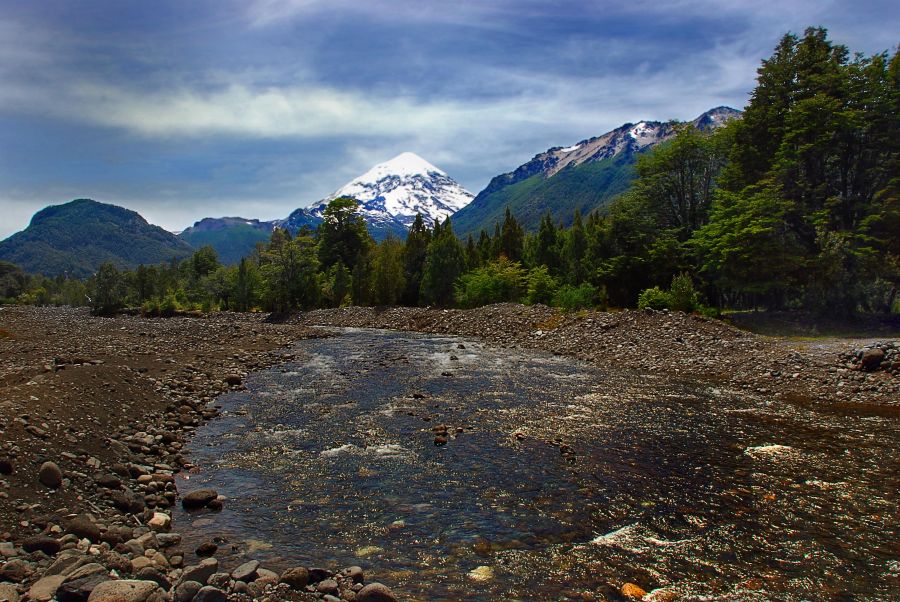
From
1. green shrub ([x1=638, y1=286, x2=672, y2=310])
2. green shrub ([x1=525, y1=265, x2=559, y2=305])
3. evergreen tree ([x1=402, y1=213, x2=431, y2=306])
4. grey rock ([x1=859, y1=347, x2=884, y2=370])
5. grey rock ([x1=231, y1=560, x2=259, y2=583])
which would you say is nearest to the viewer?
grey rock ([x1=231, y1=560, x2=259, y2=583])

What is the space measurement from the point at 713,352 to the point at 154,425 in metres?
24.2

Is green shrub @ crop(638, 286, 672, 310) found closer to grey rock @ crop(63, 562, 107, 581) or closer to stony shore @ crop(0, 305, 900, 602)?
stony shore @ crop(0, 305, 900, 602)

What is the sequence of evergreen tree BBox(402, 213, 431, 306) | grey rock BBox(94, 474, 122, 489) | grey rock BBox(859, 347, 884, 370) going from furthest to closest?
evergreen tree BBox(402, 213, 431, 306) → grey rock BBox(859, 347, 884, 370) → grey rock BBox(94, 474, 122, 489)

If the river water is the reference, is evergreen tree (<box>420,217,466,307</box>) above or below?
above

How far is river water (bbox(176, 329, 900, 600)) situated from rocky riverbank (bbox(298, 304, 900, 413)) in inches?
103

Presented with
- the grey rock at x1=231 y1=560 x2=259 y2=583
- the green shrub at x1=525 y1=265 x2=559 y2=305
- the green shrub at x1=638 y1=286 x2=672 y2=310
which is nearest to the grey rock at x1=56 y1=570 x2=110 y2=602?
the grey rock at x1=231 y1=560 x2=259 y2=583

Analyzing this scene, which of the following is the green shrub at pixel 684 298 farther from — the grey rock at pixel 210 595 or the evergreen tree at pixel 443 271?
Answer: the evergreen tree at pixel 443 271

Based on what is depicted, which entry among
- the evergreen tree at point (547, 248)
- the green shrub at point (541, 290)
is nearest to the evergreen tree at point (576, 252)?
the evergreen tree at point (547, 248)

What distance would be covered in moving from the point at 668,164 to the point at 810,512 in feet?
145

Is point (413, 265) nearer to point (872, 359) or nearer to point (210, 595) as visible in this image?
point (872, 359)

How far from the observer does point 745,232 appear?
106 feet

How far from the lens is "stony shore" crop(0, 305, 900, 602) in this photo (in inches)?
247

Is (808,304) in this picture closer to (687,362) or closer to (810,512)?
(687,362)

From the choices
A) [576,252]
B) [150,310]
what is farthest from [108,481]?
[150,310]
